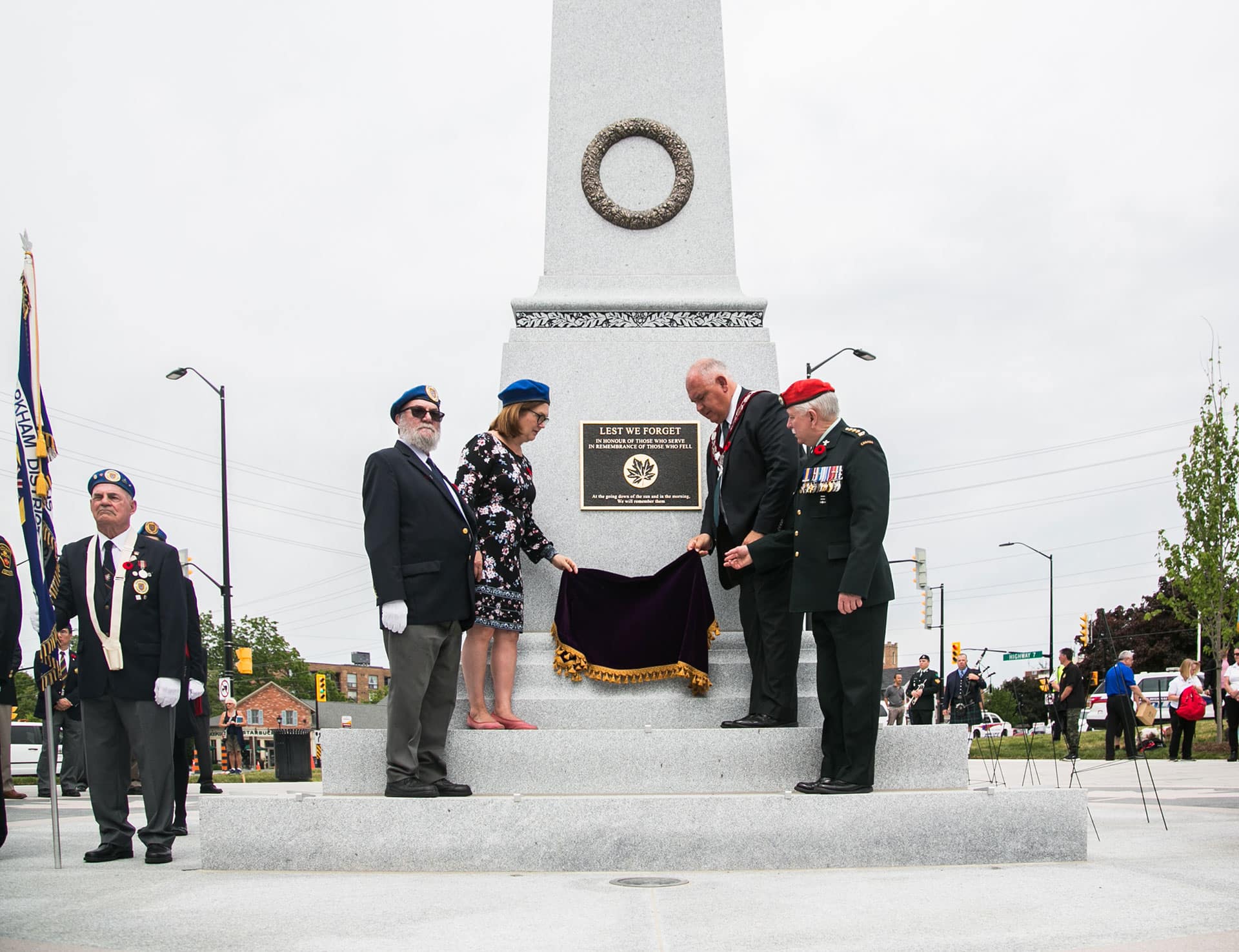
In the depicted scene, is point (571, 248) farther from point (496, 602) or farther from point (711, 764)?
point (711, 764)

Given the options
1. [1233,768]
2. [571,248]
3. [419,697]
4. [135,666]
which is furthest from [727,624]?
[1233,768]

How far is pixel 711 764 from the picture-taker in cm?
634

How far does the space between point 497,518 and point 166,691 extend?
6.58 ft

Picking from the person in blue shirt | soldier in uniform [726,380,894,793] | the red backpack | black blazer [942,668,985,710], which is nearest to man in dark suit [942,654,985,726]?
black blazer [942,668,985,710]

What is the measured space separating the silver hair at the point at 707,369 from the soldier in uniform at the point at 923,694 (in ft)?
43.5

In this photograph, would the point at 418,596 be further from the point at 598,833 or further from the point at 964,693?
the point at 964,693

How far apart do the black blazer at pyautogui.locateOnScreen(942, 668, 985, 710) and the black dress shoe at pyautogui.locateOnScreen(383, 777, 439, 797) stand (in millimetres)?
15388

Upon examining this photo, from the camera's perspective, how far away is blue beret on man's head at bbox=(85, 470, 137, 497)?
655 cm

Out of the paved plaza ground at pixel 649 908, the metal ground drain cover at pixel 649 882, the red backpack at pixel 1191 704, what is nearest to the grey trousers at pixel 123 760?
the paved plaza ground at pixel 649 908

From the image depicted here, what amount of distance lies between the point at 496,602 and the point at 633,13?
4.39m

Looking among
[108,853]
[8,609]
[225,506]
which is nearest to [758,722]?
[108,853]

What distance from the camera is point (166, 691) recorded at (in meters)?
6.21

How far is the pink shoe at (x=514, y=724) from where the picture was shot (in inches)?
266

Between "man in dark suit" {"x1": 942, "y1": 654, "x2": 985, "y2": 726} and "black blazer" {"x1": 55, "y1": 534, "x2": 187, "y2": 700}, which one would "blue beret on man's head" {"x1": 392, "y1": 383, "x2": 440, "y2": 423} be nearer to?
"black blazer" {"x1": 55, "y1": 534, "x2": 187, "y2": 700}
